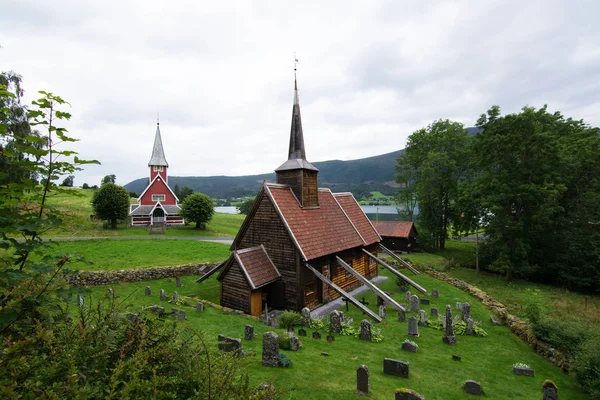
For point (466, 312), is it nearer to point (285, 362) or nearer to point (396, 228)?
point (285, 362)

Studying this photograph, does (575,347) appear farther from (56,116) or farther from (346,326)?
(56,116)

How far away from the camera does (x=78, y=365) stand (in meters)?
3.43

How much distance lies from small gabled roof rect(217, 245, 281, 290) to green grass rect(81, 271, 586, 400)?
6.46 feet

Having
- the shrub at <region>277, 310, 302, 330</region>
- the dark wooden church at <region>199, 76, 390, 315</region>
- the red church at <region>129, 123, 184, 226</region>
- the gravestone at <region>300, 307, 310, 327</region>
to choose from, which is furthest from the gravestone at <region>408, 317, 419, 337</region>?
the red church at <region>129, 123, 184, 226</region>

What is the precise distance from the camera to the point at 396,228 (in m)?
38.8

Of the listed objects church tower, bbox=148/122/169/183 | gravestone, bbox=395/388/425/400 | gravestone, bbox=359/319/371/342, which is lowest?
gravestone, bbox=359/319/371/342

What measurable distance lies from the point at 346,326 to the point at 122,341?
11.9m

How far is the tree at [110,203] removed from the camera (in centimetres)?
3903

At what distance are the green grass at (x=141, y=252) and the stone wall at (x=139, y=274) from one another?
1.13 metres

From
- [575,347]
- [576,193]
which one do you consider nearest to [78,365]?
[575,347]

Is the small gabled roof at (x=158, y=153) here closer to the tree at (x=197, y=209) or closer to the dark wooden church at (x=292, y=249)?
the tree at (x=197, y=209)

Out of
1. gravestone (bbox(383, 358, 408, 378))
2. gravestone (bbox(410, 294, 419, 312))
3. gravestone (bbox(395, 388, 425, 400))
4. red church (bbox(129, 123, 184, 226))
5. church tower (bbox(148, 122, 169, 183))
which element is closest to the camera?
gravestone (bbox(395, 388, 425, 400))

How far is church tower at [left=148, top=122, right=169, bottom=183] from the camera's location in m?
50.4

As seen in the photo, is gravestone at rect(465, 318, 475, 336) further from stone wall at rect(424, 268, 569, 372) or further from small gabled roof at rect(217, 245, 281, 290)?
small gabled roof at rect(217, 245, 281, 290)
